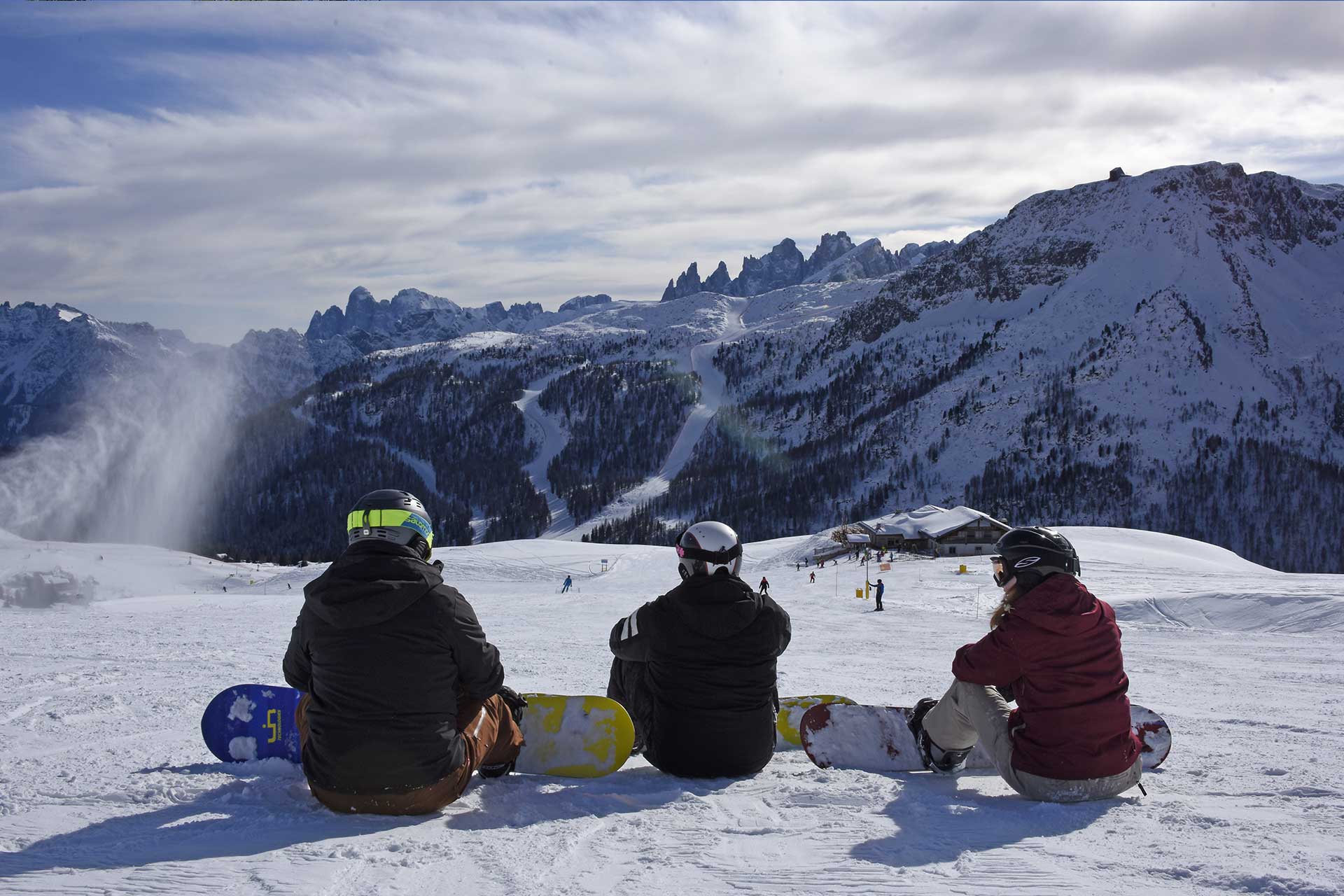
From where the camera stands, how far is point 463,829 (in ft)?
15.8

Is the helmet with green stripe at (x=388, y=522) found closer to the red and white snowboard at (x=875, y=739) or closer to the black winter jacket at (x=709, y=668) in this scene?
the black winter jacket at (x=709, y=668)

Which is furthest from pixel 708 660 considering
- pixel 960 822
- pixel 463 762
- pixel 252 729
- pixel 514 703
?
pixel 252 729

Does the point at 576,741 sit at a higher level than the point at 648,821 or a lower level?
higher

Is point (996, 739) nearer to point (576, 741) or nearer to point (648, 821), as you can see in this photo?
point (648, 821)

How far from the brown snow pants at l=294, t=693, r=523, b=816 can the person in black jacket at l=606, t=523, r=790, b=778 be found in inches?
34.0

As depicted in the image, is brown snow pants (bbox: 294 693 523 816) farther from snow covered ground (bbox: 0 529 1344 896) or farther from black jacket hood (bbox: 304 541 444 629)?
black jacket hood (bbox: 304 541 444 629)

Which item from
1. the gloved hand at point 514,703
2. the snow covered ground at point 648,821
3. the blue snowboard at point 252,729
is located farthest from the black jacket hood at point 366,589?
the blue snowboard at point 252,729

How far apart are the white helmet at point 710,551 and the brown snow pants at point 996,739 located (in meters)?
1.69

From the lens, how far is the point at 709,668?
582cm

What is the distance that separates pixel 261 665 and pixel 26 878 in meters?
8.81

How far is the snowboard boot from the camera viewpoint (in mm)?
6129

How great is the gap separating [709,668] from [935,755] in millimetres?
1758

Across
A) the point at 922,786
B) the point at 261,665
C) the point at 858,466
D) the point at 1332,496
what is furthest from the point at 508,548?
the point at 1332,496

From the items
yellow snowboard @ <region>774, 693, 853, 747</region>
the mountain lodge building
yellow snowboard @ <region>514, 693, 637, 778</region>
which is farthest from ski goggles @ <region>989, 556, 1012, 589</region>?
the mountain lodge building
